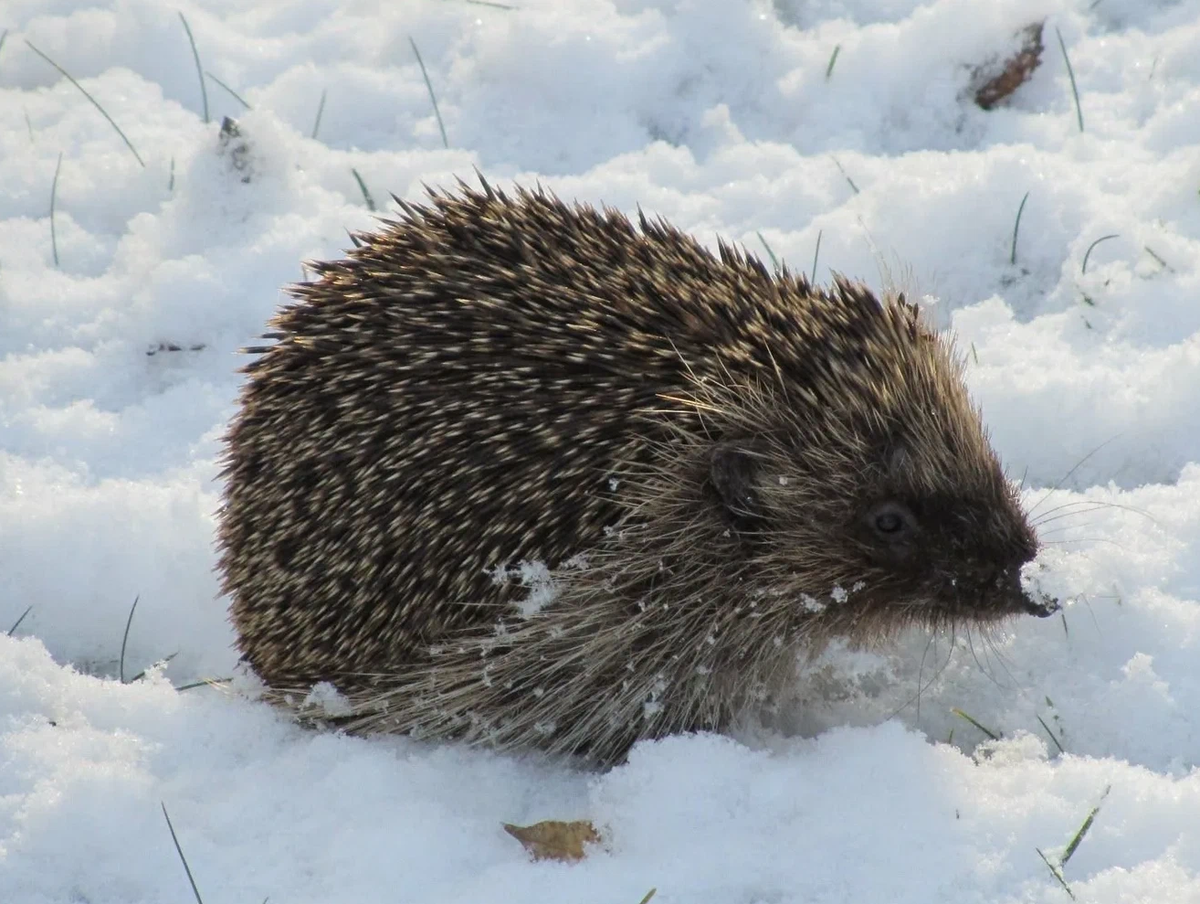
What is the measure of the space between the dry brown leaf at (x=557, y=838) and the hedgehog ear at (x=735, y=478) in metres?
1.03

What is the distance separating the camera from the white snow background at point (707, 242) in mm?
3387

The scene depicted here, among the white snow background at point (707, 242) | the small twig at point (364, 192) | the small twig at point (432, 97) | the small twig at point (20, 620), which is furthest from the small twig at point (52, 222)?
the small twig at point (20, 620)

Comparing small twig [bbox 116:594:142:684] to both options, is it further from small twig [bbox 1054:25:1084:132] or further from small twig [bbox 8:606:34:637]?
small twig [bbox 1054:25:1084:132]

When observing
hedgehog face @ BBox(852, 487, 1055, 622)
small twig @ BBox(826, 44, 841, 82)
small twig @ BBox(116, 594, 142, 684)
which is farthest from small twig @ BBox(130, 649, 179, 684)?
small twig @ BBox(826, 44, 841, 82)

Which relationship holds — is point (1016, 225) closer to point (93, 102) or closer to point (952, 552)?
point (952, 552)

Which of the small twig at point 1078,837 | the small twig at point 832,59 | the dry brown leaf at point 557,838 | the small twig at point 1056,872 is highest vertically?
the small twig at point 832,59

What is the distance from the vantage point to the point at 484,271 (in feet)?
13.7

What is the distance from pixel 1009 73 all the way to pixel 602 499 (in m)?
3.76

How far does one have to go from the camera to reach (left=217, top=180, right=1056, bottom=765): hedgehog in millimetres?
3910

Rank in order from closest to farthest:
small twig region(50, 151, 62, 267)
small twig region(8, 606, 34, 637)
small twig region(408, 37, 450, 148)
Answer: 1. small twig region(8, 606, 34, 637)
2. small twig region(50, 151, 62, 267)
3. small twig region(408, 37, 450, 148)

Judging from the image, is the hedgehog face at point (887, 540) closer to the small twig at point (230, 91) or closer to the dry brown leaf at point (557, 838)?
the dry brown leaf at point (557, 838)

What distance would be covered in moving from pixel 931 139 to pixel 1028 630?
3.02m

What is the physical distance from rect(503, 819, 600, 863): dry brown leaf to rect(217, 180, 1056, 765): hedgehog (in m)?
0.61

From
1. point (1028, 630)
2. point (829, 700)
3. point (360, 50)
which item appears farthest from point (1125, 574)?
point (360, 50)
